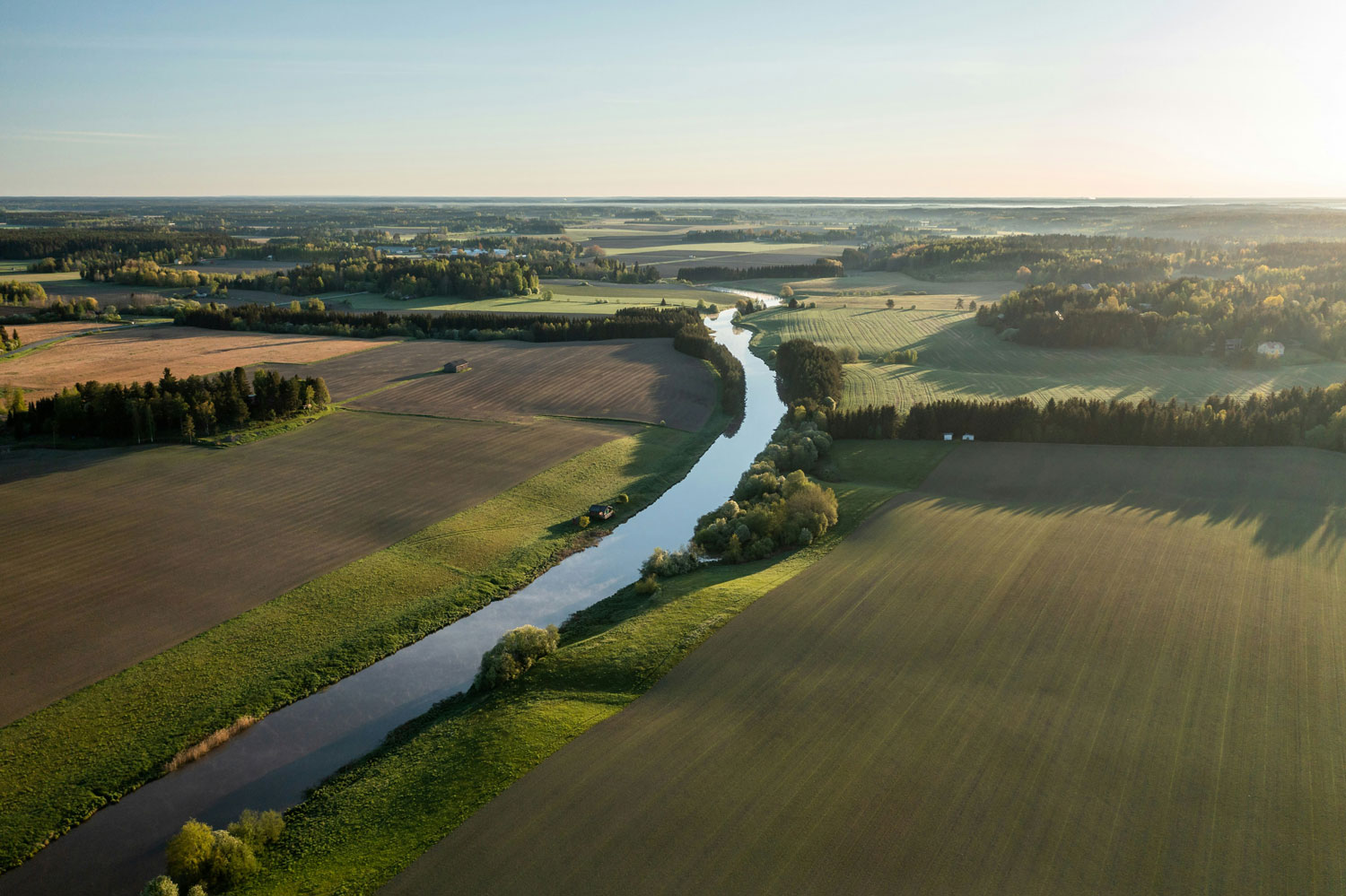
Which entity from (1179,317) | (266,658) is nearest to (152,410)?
(266,658)

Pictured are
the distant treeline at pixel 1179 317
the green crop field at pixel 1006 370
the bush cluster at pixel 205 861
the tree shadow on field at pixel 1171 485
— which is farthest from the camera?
the distant treeline at pixel 1179 317

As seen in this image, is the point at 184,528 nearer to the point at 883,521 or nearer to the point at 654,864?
the point at 654,864

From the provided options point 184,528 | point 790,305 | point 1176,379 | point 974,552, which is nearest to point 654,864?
point 974,552

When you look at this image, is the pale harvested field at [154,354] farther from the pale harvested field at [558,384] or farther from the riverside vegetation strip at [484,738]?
the riverside vegetation strip at [484,738]

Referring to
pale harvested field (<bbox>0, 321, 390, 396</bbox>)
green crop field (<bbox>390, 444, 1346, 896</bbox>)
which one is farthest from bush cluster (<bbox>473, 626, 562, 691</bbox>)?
pale harvested field (<bbox>0, 321, 390, 396</bbox>)

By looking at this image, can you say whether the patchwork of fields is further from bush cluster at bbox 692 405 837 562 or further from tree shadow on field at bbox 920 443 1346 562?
tree shadow on field at bbox 920 443 1346 562

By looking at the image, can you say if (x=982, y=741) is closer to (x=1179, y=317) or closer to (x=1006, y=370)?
(x=1006, y=370)

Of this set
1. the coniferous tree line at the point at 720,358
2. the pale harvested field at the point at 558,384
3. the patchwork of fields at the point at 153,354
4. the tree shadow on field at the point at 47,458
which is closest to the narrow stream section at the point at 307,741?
the pale harvested field at the point at 558,384
